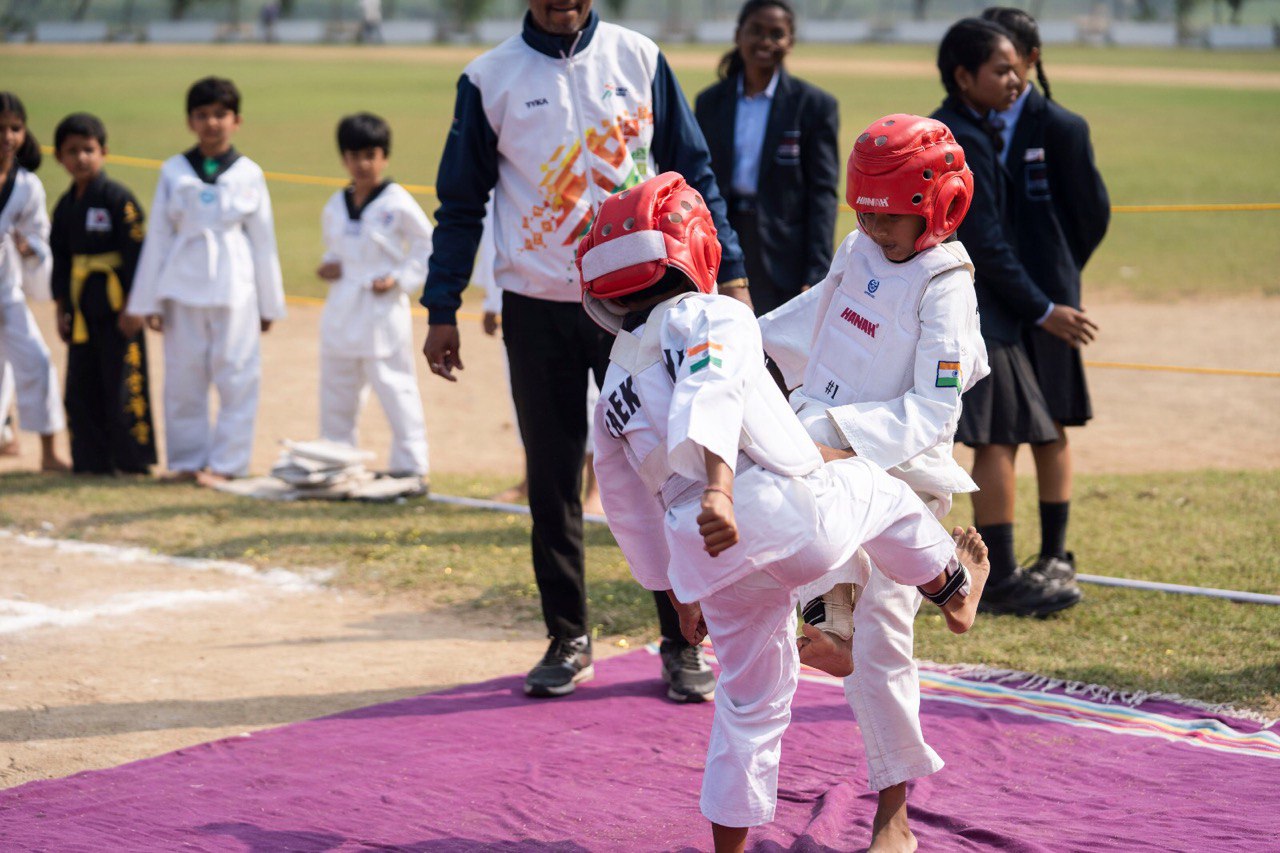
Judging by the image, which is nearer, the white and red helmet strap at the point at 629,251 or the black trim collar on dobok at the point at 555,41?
the white and red helmet strap at the point at 629,251

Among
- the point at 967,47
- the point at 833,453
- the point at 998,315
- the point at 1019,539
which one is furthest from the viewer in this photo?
the point at 1019,539

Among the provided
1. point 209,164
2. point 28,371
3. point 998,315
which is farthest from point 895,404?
point 28,371

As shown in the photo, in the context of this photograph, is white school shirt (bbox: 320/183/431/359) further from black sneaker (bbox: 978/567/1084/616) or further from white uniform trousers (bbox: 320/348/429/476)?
black sneaker (bbox: 978/567/1084/616)

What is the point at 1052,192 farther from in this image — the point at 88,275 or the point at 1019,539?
the point at 88,275

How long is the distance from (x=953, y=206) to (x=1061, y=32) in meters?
75.6

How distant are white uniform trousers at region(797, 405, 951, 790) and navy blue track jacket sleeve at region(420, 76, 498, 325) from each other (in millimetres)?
1517

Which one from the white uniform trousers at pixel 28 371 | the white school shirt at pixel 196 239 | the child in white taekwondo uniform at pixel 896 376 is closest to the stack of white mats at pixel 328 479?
the white school shirt at pixel 196 239

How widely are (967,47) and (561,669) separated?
2.54 meters

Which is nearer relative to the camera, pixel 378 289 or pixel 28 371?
pixel 378 289

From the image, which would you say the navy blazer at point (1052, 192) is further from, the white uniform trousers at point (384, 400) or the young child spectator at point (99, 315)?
the young child spectator at point (99, 315)

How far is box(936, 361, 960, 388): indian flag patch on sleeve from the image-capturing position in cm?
333

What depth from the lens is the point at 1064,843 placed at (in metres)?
3.42

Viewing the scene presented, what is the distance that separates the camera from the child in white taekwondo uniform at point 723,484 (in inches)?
118

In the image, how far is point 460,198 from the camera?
14.8ft
